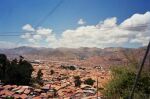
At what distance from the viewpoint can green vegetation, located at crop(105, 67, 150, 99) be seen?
2285 centimetres

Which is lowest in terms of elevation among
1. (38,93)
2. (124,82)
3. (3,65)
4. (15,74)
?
(38,93)

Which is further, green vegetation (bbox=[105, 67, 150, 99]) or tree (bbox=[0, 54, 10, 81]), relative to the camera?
tree (bbox=[0, 54, 10, 81])

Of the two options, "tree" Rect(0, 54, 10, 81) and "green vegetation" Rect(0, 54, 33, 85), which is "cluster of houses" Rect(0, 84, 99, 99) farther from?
"tree" Rect(0, 54, 10, 81)

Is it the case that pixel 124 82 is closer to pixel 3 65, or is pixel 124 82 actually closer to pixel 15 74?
pixel 15 74

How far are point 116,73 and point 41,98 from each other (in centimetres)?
1112

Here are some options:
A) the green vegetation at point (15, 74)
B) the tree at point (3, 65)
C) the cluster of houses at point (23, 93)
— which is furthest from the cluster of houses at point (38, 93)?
the tree at point (3, 65)

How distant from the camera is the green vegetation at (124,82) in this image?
75.0 ft

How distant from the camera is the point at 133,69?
75.5 ft

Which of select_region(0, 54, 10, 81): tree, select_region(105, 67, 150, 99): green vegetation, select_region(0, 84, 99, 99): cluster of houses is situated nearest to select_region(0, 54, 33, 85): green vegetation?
select_region(0, 54, 10, 81): tree

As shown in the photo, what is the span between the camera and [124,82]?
23578 mm

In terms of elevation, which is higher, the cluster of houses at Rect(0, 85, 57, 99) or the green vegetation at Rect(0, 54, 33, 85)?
the green vegetation at Rect(0, 54, 33, 85)

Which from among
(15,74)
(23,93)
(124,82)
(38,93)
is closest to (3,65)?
(15,74)

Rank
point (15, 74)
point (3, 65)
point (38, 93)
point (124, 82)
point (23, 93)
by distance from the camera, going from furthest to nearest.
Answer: point (3, 65) → point (15, 74) → point (38, 93) → point (23, 93) → point (124, 82)

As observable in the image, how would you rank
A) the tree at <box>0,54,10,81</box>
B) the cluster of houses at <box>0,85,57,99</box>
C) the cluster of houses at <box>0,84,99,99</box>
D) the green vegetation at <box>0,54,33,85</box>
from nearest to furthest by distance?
the cluster of houses at <box>0,85,57,99</box>, the cluster of houses at <box>0,84,99,99</box>, the green vegetation at <box>0,54,33,85</box>, the tree at <box>0,54,10,81</box>
